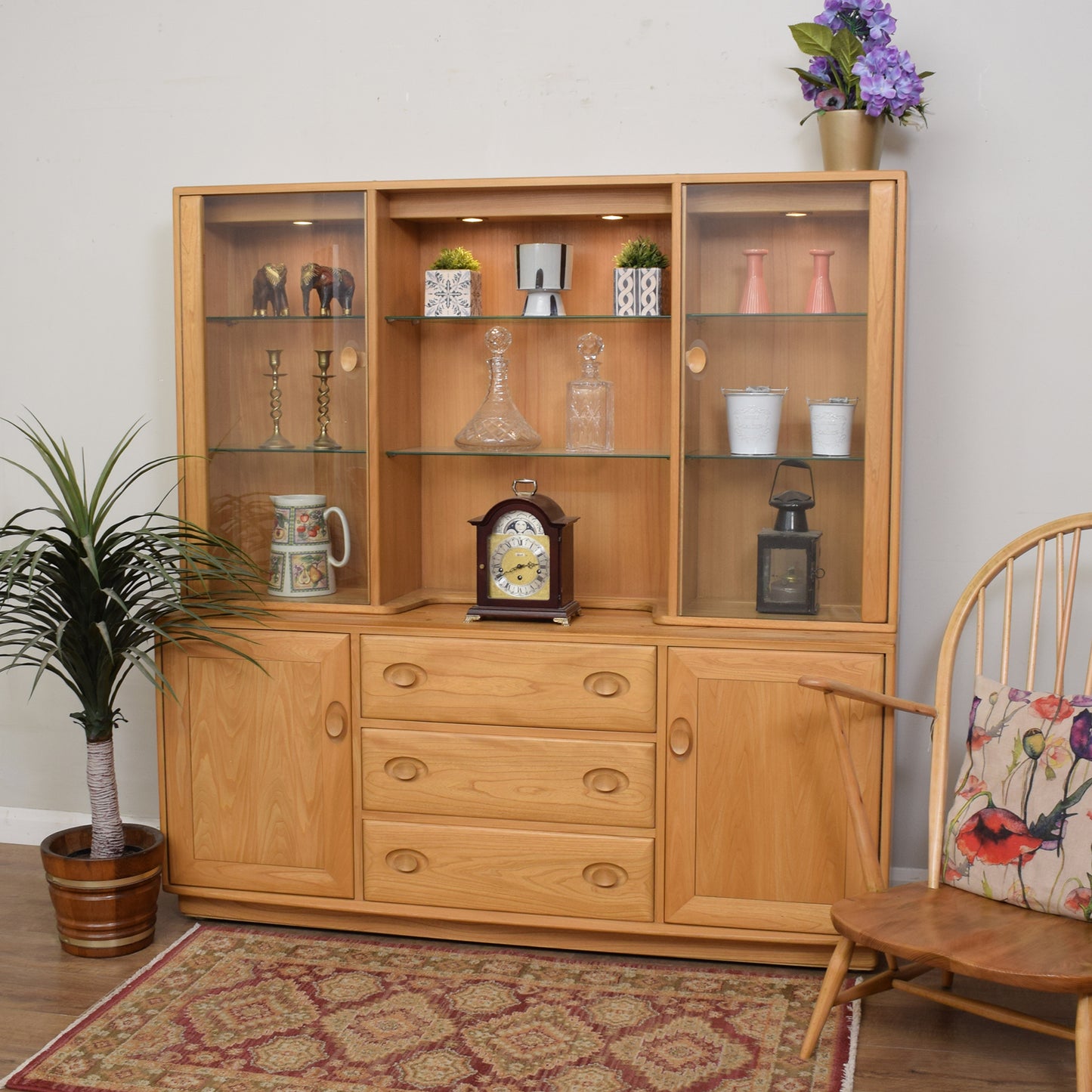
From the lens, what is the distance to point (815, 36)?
2670mm

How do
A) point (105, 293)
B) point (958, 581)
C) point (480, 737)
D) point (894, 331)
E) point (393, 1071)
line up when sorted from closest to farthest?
point (393, 1071) → point (894, 331) → point (480, 737) → point (958, 581) → point (105, 293)

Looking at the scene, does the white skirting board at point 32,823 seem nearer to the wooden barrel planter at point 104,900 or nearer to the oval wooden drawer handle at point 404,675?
the wooden barrel planter at point 104,900

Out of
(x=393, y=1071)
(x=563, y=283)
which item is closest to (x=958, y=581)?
(x=563, y=283)

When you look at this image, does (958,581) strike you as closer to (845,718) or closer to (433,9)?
(845,718)

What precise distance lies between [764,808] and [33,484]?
225 cm

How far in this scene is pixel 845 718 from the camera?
A: 103 inches

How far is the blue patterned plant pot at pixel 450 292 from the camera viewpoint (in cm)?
291

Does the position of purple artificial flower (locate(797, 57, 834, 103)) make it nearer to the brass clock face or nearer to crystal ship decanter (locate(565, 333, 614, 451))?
crystal ship decanter (locate(565, 333, 614, 451))

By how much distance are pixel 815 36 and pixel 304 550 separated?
1676 mm

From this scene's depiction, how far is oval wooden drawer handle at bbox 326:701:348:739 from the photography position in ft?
9.24

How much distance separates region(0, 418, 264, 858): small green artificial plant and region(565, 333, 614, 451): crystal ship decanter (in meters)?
0.87

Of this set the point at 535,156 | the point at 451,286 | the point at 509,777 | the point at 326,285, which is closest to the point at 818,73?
the point at 535,156

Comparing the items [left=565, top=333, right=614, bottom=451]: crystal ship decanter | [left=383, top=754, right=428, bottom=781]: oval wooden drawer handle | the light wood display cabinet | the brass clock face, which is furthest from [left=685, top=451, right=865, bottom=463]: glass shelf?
[left=383, top=754, right=428, bottom=781]: oval wooden drawer handle

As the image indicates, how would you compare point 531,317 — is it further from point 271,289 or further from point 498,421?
point 271,289
